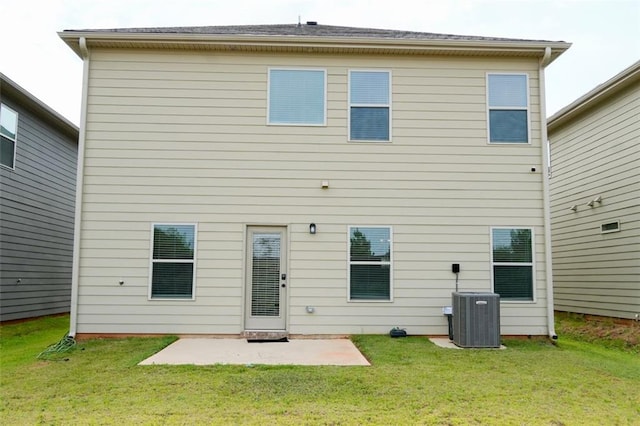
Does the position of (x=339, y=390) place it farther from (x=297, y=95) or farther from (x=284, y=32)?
(x=284, y=32)

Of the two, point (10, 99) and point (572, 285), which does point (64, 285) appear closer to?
point (10, 99)

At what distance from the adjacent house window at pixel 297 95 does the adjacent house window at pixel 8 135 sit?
18.4 ft

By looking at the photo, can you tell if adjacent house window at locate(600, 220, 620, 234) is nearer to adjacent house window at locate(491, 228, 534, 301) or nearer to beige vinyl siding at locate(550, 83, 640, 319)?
beige vinyl siding at locate(550, 83, 640, 319)

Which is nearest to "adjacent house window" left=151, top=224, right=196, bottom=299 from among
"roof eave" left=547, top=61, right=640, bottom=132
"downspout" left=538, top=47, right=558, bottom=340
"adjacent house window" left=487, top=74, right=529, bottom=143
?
"adjacent house window" left=487, top=74, right=529, bottom=143

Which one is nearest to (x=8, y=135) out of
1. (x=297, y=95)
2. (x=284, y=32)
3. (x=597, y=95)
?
(x=284, y=32)

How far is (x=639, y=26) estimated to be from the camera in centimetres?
1037

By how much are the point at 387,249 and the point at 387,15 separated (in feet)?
26.2

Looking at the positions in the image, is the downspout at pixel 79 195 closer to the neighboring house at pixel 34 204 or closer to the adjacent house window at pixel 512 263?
the neighboring house at pixel 34 204

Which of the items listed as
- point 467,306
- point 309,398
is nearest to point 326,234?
point 467,306

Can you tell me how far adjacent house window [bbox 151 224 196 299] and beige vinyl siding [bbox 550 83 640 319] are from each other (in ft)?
26.2

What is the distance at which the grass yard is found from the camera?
375 centimetres

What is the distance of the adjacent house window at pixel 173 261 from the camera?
7.29m

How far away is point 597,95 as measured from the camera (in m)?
9.52

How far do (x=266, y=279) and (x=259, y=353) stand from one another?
5.01 feet
